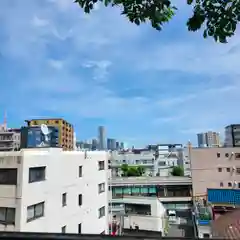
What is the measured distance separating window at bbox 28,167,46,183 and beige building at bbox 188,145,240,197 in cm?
1890

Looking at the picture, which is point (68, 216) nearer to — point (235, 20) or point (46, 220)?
point (46, 220)

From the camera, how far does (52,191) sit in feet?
32.6

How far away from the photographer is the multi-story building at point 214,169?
25.4 m

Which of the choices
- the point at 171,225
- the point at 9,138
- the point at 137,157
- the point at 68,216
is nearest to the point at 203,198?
the point at 171,225

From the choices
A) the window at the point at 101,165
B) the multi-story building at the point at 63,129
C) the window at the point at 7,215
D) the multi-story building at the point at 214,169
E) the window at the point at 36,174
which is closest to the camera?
the window at the point at 7,215

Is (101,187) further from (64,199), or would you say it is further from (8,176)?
(8,176)

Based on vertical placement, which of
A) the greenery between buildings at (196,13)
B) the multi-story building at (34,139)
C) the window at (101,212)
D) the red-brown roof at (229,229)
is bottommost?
the window at (101,212)

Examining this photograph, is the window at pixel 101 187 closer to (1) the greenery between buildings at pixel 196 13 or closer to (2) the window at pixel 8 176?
(2) the window at pixel 8 176

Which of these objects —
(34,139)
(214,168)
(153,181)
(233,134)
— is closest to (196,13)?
(34,139)

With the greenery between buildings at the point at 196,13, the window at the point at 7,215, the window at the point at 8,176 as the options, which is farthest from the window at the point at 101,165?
the greenery between buildings at the point at 196,13

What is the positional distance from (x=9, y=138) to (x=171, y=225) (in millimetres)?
35930

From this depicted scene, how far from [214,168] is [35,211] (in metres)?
20.3

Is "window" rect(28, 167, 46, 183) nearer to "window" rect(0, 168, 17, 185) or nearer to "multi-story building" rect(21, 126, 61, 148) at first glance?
"window" rect(0, 168, 17, 185)

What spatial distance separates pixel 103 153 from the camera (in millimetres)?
15359
